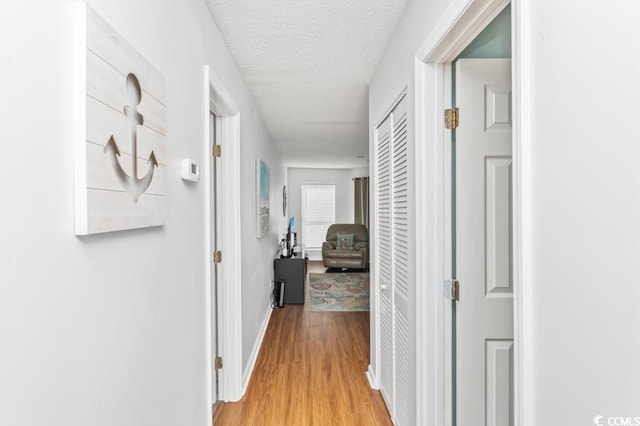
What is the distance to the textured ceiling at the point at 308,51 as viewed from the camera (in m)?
1.78

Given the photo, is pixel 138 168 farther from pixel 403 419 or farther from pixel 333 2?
pixel 403 419

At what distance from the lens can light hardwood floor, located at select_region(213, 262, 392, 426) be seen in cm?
225

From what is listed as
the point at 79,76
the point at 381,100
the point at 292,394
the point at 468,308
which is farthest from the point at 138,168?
the point at 292,394

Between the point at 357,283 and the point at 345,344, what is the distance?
275 centimetres

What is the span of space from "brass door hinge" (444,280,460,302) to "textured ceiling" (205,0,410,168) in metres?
1.44

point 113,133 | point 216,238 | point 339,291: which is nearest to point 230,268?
point 216,238

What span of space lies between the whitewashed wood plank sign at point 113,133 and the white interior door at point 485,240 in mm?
1262

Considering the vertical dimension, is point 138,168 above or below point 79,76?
below

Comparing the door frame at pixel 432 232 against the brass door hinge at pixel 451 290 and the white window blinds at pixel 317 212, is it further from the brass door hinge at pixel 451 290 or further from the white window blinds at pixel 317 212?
the white window blinds at pixel 317 212

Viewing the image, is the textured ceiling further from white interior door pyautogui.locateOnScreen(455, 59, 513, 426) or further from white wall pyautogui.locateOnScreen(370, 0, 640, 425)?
white wall pyautogui.locateOnScreen(370, 0, 640, 425)

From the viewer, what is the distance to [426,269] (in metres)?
1.58

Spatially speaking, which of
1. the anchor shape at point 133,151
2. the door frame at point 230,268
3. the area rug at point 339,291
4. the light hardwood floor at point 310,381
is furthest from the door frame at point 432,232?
the area rug at point 339,291

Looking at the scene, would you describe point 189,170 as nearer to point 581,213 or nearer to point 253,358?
point 581,213

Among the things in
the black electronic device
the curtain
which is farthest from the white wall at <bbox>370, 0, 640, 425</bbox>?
the curtain
